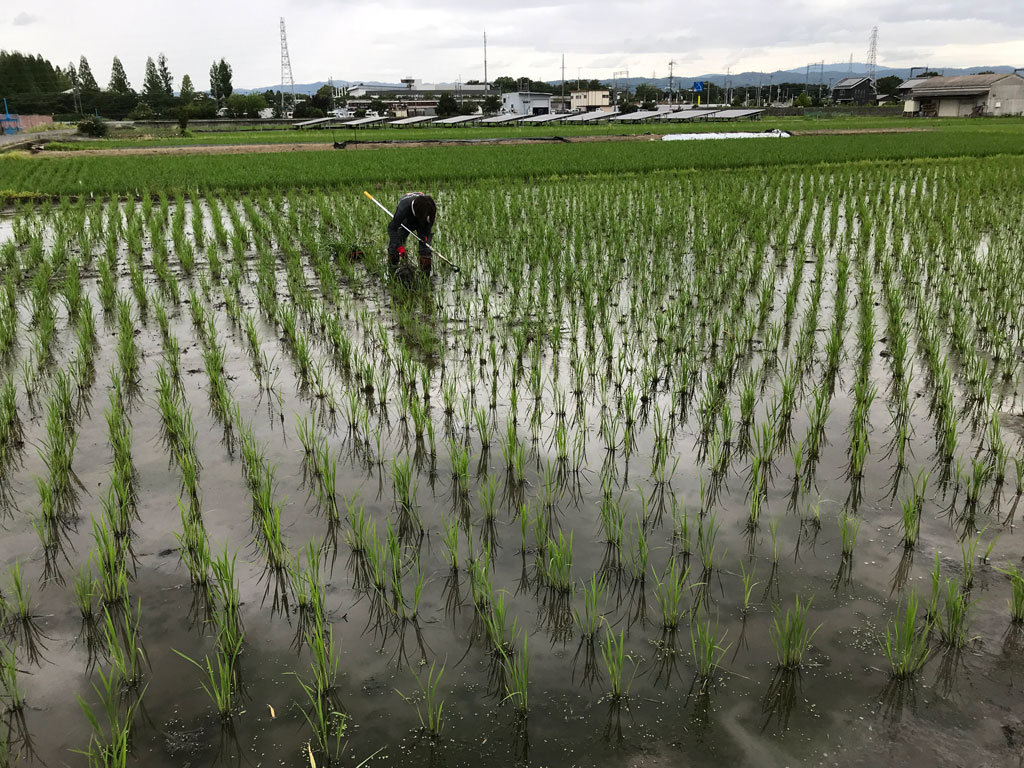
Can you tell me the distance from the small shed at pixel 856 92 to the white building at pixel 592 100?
22.4m

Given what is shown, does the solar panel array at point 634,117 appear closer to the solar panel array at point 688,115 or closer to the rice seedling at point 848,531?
the solar panel array at point 688,115

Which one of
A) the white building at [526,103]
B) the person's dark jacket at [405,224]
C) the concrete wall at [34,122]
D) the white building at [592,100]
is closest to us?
the person's dark jacket at [405,224]

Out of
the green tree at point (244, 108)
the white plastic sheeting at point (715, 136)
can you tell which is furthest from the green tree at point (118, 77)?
the white plastic sheeting at point (715, 136)

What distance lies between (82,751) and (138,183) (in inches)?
522

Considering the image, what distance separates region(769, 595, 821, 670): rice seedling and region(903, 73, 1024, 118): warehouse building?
51.2 m

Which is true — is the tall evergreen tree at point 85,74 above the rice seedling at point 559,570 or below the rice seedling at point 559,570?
above

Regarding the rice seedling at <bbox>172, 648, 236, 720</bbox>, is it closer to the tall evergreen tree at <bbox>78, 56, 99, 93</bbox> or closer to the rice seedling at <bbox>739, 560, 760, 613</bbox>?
the rice seedling at <bbox>739, 560, 760, 613</bbox>

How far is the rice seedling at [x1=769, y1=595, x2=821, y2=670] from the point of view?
2.03 m

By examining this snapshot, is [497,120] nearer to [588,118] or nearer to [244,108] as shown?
[588,118]

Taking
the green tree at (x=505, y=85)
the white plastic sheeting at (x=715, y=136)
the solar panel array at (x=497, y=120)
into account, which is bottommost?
the white plastic sheeting at (x=715, y=136)

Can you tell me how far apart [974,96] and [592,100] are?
128 ft

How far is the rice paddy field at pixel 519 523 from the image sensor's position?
191 centimetres

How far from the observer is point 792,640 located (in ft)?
6.68

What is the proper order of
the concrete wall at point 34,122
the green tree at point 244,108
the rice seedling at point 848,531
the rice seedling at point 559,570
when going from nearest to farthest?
1. the rice seedling at point 559,570
2. the rice seedling at point 848,531
3. the concrete wall at point 34,122
4. the green tree at point 244,108
